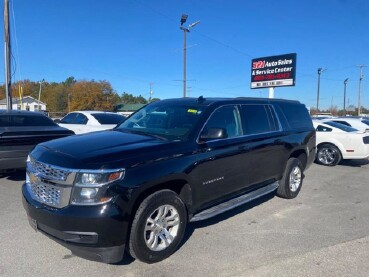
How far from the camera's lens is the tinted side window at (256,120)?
521cm

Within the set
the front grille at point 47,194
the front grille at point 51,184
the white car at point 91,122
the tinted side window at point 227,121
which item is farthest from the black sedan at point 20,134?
the tinted side window at point 227,121

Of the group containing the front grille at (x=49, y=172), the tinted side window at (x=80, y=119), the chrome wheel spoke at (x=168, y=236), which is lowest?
the chrome wheel spoke at (x=168, y=236)

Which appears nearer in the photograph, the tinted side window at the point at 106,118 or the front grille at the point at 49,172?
the front grille at the point at 49,172

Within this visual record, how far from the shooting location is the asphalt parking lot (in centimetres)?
358

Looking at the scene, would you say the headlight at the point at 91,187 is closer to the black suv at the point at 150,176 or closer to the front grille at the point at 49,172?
the black suv at the point at 150,176

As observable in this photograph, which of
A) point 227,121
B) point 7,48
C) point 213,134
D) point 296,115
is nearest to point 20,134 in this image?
point 227,121

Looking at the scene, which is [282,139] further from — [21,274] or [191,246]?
[21,274]

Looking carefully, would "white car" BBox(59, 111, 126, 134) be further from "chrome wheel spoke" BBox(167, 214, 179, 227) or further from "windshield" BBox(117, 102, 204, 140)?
"chrome wheel spoke" BBox(167, 214, 179, 227)

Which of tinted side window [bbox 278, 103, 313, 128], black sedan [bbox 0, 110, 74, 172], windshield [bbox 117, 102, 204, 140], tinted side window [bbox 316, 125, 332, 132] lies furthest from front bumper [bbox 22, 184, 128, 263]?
tinted side window [bbox 316, 125, 332, 132]

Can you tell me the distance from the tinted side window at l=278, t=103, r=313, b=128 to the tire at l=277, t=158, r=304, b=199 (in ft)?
2.53

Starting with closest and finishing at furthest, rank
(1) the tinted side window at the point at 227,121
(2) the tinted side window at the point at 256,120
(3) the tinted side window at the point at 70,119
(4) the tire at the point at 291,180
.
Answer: (1) the tinted side window at the point at 227,121 → (2) the tinted side window at the point at 256,120 → (4) the tire at the point at 291,180 → (3) the tinted side window at the point at 70,119

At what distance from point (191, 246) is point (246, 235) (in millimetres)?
867

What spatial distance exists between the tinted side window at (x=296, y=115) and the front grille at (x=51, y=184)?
444 cm

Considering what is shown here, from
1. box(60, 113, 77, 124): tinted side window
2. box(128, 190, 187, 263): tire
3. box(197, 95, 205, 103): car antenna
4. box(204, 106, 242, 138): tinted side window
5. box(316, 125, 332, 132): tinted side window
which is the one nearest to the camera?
box(128, 190, 187, 263): tire
